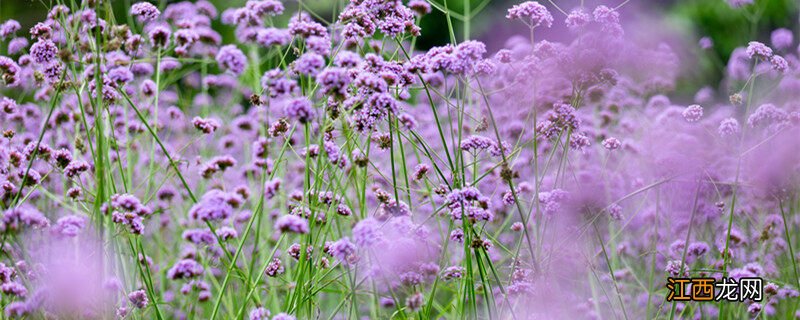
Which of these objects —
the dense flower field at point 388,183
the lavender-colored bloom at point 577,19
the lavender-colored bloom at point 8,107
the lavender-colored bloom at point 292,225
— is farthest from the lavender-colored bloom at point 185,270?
the lavender-colored bloom at point 577,19

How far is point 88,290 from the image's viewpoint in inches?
69.4

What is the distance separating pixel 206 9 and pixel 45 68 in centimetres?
160

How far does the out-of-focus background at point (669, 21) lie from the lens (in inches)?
210

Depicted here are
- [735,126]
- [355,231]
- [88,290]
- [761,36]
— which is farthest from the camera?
[761,36]

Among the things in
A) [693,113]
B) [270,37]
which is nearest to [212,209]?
[270,37]

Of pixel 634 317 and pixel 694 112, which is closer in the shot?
pixel 694 112

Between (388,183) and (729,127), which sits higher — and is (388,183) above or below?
below

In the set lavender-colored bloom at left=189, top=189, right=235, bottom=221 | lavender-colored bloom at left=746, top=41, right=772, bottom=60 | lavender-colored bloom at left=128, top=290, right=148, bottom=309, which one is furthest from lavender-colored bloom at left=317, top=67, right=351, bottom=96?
lavender-colored bloom at left=746, top=41, right=772, bottom=60

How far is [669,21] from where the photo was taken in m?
6.04

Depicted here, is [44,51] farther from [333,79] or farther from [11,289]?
[333,79]

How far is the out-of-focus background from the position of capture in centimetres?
534

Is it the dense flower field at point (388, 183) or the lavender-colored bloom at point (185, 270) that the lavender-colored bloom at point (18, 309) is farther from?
the lavender-colored bloom at point (185, 270)

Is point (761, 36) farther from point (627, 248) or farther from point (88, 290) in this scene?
point (88, 290)

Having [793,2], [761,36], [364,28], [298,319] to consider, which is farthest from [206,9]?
[793,2]
